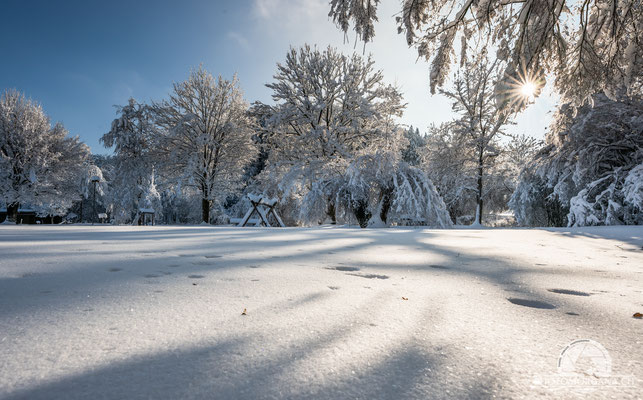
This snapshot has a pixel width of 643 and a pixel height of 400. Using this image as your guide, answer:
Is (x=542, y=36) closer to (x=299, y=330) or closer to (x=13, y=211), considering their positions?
(x=299, y=330)

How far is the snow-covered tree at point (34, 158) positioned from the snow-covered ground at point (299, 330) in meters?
17.9

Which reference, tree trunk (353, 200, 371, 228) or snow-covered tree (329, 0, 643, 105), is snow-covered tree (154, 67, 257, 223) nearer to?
tree trunk (353, 200, 371, 228)

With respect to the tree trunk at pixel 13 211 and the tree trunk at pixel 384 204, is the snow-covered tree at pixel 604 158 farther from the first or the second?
the tree trunk at pixel 13 211

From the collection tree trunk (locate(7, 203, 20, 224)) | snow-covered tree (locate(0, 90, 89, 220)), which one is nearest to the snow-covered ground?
snow-covered tree (locate(0, 90, 89, 220))

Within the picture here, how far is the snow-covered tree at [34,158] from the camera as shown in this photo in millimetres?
14578

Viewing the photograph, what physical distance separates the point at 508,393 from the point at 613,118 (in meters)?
9.96

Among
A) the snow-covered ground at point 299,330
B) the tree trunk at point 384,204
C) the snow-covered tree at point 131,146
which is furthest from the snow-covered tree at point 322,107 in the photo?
the snow-covered ground at point 299,330

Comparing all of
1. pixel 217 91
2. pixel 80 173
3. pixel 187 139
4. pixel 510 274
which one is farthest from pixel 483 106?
pixel 80 173

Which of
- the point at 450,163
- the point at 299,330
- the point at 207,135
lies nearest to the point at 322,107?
the point at 207,135

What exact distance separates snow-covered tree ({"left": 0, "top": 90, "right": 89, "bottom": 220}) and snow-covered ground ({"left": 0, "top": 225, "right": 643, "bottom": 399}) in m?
17.9

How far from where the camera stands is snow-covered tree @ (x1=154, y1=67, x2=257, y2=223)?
47.1 ft

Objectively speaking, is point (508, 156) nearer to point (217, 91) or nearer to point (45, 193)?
point (217, 91)

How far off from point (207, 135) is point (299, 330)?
1462 centimetres

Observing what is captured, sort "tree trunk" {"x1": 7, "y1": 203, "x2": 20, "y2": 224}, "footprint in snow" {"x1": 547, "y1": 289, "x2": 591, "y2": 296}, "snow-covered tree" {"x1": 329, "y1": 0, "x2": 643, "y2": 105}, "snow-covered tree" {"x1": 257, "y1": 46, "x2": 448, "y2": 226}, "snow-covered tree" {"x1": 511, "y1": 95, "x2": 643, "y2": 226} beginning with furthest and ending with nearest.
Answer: "tree trunk" {"x1": 7, "y1": 203, "x2": 20, "y2": 224}, "snow-covered tree" {"x1": 257, "y1": 46, "x2": 448, "y2": 226}, "snow-covered tree" {"x1": 511, "y1": 95, "x2": 643, "y2": 226}, "snow-covered tree" {"x1": 329, "y1": 0, "x2": 643, "y2": 105}, "footprint in snow" {"x1": 547, "y1": 289, "x2": 591, "y2": 296}
